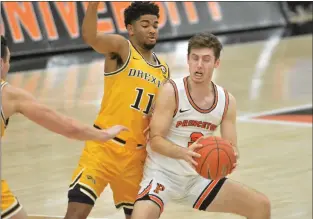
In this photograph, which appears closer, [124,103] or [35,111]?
[35,111]

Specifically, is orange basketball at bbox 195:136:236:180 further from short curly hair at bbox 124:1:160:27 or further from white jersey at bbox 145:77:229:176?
short curly hair at bbox 124:1:160:27

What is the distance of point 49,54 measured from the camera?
17.5 metres

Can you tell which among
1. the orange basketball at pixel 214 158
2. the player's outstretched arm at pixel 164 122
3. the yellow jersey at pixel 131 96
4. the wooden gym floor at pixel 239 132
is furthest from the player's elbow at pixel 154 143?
the wooden gym floor at pixel 239 132

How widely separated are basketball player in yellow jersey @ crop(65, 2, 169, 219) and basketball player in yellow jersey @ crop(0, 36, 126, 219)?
91 centimetres

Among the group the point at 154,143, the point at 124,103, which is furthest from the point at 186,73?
the point at 154,143

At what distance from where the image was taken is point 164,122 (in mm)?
6094

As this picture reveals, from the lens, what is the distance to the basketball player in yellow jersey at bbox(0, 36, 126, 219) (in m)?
5.22

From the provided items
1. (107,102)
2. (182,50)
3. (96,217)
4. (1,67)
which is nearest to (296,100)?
(182,50)

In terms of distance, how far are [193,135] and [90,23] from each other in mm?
1095

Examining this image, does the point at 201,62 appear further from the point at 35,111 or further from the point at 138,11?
the point at 35,111

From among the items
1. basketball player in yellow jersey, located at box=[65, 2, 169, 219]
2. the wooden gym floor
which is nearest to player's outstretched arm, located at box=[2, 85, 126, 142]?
basketball player in yellow jersey, located at box=[65, 2, 169, 219]

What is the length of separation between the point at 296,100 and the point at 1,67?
887 cm

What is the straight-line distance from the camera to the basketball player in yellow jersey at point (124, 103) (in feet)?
21.2

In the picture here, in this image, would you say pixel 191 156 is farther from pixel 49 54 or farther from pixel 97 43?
pixel 49 54
